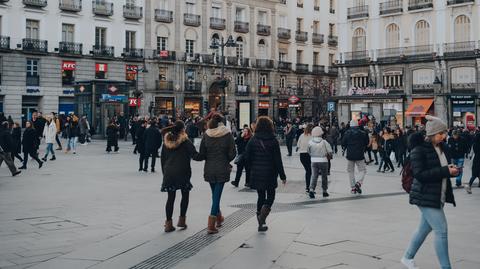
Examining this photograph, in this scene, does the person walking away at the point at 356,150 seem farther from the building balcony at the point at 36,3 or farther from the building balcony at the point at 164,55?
the building balcony at the point at 164,55

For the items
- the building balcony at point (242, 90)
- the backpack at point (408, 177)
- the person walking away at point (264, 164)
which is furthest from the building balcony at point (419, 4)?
the backpack at point (408, 177)

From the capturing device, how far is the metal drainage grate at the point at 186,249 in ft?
22.4

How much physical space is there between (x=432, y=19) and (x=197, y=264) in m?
40.6

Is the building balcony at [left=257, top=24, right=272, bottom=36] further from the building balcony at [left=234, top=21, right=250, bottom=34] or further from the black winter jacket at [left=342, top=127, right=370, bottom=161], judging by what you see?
the black winter jacket at [left=342, top=127, right=370, bottom=161]

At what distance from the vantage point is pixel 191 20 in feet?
172

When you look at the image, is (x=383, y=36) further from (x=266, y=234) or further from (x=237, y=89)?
(x=266, y=234)

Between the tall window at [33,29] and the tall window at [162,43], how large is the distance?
10611mm

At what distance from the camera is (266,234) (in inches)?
336

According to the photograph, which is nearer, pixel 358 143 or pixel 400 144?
pixel 358 143

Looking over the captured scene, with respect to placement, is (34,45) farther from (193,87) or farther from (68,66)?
(193,87)

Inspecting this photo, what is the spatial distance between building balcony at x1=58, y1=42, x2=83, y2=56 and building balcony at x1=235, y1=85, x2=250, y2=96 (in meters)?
15.7

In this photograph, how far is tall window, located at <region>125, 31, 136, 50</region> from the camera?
49.6m

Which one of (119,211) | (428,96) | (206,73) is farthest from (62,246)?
(206,73)

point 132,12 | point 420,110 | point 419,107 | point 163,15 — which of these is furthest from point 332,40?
point 132,12
